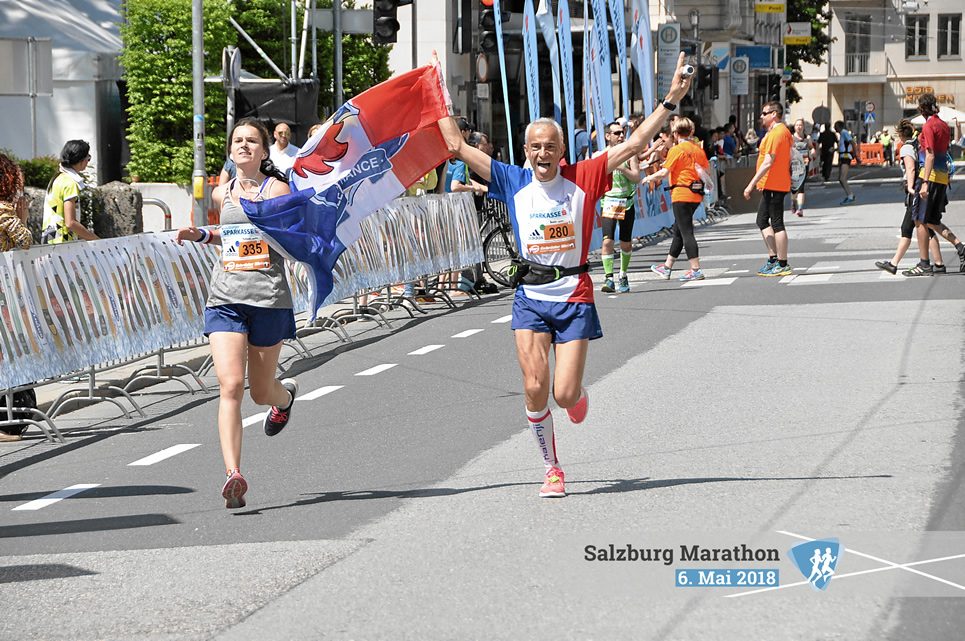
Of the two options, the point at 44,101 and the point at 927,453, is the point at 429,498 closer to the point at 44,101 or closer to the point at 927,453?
the point at 927,453

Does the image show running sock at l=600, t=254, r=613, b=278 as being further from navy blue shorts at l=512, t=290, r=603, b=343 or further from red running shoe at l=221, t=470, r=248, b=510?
red running shoe at l=221, t=470, r=248, b=510

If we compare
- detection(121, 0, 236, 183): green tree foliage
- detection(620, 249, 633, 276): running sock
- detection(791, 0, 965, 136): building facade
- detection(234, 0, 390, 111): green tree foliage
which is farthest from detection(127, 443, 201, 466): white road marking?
detection(791, 0, 965, 136): building facade

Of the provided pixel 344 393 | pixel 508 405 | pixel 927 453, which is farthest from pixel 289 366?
pixel 927 453

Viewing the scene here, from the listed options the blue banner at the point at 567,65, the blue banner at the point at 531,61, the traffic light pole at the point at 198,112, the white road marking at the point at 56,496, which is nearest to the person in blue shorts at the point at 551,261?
the white road marking at the point at 56,496

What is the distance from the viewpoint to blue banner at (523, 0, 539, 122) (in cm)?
2309

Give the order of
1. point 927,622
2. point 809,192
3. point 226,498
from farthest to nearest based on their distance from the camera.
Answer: point 809,192
point 226,498
point 927,622

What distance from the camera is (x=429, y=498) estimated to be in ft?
24.9

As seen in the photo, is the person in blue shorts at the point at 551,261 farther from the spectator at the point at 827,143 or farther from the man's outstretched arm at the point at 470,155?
the spectator at the point at 827,143

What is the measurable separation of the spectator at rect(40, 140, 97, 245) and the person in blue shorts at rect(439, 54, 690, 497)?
589cm

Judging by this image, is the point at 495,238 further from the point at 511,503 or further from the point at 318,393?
the point at 511,503

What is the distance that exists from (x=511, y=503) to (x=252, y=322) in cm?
156

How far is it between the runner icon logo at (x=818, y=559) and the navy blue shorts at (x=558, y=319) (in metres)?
1.67

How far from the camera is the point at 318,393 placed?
11391mm

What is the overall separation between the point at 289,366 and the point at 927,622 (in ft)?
27.3
